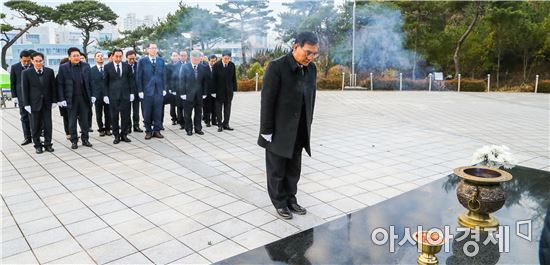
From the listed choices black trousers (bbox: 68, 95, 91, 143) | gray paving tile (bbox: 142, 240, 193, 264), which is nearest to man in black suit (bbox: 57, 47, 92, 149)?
black trousers (bbox: 68, 95, 91, 143)

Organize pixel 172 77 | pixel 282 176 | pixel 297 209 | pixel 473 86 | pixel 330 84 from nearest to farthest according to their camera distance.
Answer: pixel 282 176
pixel 297 209
pixel 172 77
pixel 473 86
pixel 330 84

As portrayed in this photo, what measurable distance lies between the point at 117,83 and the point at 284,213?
4178mm

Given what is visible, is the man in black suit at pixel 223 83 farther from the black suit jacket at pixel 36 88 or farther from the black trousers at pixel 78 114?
the black suit jacket at pixel 36 88

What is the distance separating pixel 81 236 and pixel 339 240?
195 centimetres

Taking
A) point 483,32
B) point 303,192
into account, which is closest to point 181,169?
point 303,192

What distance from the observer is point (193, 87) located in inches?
275

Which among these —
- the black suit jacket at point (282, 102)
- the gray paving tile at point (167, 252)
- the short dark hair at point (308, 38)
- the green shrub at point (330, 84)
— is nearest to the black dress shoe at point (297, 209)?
the black suit jacket at point (282, 102)

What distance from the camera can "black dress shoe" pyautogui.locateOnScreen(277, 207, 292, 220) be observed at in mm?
3379

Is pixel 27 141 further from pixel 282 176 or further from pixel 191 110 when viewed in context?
pixel 282 176

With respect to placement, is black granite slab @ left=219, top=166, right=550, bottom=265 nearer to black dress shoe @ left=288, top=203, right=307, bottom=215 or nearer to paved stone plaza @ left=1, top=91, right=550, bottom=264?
paved stone plaza @ left=1, top=91, right=550, bottom=264

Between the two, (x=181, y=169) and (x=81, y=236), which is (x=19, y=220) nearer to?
(x=81, y=236)

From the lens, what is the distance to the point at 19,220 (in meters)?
3.39

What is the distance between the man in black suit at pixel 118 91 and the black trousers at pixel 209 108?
5.52 feet

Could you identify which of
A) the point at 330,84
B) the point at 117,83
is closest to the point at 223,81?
the point at 117,83
